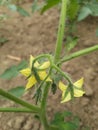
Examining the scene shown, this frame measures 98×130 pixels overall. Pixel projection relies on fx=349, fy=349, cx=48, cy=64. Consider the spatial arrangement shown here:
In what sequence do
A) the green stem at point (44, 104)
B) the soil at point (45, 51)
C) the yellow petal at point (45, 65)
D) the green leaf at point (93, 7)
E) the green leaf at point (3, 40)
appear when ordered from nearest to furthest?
the yellow petal at point (45, 65), the green stem at point (44, 104), the green leaf at point (93, 7), the soil at point (45, 51), the green leaf at point (3, 40)

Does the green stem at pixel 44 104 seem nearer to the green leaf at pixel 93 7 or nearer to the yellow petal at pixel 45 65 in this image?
the yellow petal at pixel 45 65

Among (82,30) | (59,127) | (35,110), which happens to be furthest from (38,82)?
(82,30)

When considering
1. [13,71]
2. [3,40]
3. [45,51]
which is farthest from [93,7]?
[3,40]

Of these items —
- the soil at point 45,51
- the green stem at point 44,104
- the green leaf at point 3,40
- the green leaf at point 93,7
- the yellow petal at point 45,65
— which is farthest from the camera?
the green leaf at point 3,40

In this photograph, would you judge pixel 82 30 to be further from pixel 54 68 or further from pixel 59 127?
pixel 54 68

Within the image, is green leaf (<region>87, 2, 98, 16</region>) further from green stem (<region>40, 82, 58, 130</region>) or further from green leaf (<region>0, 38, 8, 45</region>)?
green leaf (<region>0, 38, 8, 45</region>)

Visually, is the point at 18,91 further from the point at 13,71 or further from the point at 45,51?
the point at 45,51

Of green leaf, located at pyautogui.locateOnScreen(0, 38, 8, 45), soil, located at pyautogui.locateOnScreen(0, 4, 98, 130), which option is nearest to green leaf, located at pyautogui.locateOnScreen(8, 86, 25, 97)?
soil, located at pyautogui.locateOnScreen(0, 4, 98, 130)

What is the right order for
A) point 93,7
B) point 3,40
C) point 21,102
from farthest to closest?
1. point 3,40
2. point 93,7
3. point 21,102

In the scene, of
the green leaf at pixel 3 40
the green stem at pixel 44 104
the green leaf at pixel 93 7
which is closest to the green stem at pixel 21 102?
the green stem at pixel 44 104
